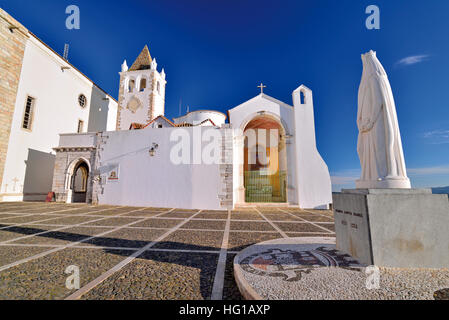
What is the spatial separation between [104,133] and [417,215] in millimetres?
14409

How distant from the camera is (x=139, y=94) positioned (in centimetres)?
2080

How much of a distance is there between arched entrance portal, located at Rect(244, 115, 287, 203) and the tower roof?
15.6m

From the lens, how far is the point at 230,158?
10539 mm

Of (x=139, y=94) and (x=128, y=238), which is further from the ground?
(x=139, y=94)

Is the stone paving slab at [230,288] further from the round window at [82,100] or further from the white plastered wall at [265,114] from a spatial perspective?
the round window at [82,100]

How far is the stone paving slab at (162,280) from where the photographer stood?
197cm

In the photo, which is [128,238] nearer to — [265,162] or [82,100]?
[265,162]

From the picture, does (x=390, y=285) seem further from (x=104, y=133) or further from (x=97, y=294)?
(x=104, y=133)

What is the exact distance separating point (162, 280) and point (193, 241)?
1789 millimetres

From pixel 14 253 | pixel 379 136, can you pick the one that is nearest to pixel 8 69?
pixel 14 253

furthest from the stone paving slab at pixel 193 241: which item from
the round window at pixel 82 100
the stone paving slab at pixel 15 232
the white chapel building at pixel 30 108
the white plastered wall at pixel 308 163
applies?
the round window at pixel 82 100

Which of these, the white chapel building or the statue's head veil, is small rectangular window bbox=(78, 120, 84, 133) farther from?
the statue's head veil

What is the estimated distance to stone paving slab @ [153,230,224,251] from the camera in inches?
143
